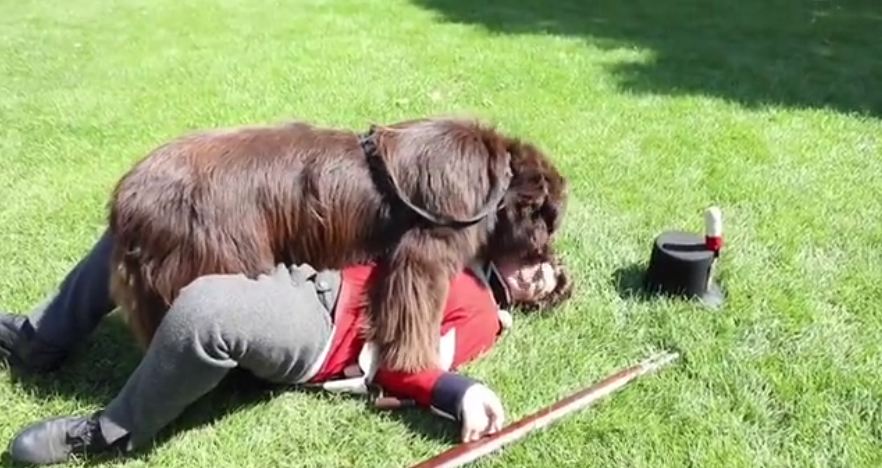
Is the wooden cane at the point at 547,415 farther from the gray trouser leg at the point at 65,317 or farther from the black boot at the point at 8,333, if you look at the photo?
the black boot at the point at 8,333

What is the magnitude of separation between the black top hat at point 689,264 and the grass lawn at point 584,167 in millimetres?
64

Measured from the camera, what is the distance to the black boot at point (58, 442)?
7.65ft

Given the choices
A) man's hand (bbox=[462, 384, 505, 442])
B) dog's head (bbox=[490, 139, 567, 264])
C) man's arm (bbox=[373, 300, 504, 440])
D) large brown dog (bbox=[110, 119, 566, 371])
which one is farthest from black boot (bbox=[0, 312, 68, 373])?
dog's head (bbox=[490, 139, 567, 264])

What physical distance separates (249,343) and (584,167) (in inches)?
90.2

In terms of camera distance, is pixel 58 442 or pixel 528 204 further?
pixel 528 204

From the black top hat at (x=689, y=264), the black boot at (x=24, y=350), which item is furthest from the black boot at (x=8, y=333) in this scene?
the black top hat at (x=689, y=264)

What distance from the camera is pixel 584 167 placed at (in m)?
4.22

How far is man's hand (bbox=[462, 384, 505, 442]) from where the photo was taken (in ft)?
7.89

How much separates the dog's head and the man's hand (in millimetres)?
472

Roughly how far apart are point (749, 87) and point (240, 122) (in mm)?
2822

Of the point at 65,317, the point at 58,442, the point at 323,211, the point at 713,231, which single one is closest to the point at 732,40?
the point at 713,231

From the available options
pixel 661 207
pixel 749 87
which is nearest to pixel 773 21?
pixel 749 87

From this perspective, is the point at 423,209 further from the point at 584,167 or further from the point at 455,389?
the point at 584,167

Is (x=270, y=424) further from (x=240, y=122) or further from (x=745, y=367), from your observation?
(x=240, y=122)
